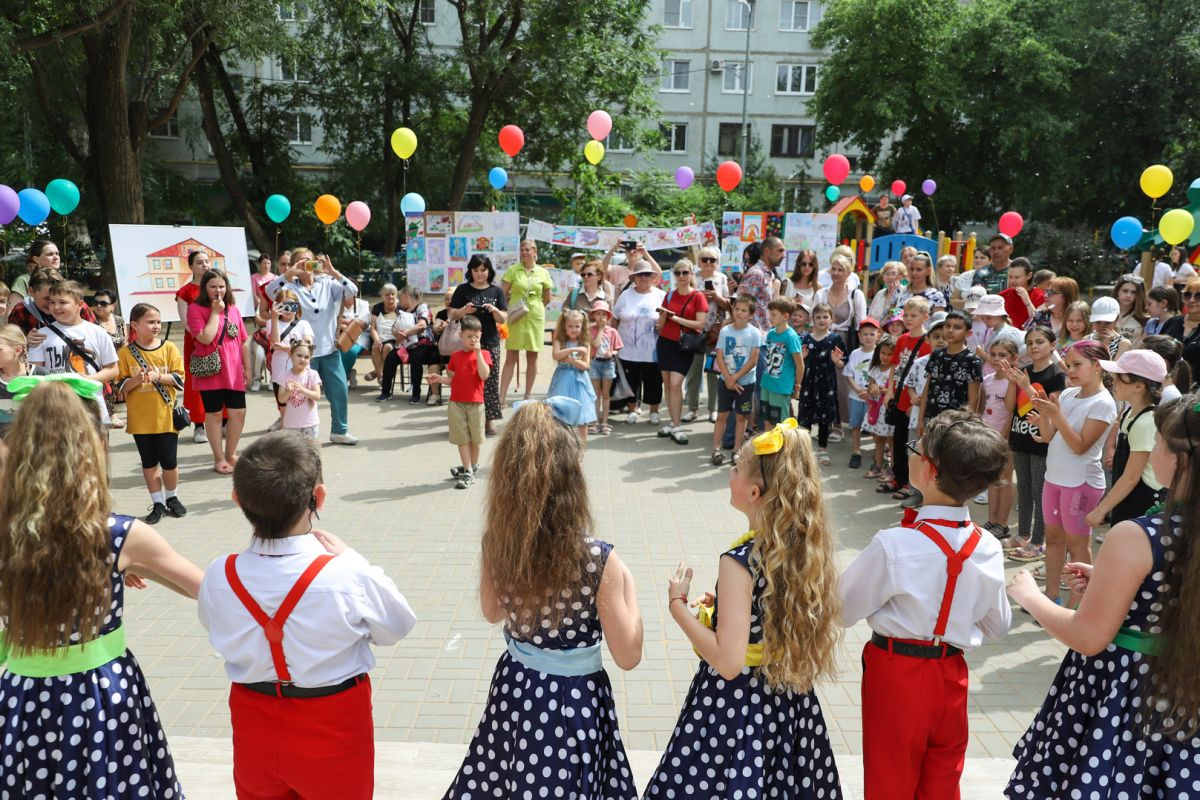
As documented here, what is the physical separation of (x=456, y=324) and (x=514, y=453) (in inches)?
306

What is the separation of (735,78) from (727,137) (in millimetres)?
2739

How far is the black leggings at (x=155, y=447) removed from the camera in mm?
6922

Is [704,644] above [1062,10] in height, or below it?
below

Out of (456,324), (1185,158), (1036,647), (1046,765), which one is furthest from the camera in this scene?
(1185,158)

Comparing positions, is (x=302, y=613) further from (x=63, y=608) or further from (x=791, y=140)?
(x=791, y=140)

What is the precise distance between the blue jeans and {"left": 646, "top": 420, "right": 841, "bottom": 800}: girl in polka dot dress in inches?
283

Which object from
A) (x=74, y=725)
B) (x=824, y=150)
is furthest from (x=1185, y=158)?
(x=74, y=725)

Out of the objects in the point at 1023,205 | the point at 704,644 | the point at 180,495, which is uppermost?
the point at 1023,205

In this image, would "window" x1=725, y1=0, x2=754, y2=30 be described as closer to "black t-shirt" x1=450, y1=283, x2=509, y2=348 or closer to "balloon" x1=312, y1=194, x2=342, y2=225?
"balloon" x1=312, y1=194, x2=342, y2=225

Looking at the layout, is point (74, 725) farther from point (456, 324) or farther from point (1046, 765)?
point (456, 324)

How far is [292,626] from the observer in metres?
2.48

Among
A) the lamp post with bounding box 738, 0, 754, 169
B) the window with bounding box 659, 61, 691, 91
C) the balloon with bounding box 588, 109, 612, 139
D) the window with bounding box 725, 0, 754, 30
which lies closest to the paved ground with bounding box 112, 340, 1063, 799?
the balloon with bounding box 588, 109, 612, 139

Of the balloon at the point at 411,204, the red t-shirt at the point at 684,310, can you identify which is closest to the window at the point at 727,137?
the balloon at the point at 411,204

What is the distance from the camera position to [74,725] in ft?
8.42
